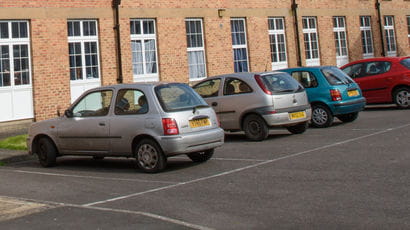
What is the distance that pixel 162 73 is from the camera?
20781 mm

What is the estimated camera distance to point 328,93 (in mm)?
13805

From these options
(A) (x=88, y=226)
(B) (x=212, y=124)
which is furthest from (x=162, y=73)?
(A) (x=88, y=226)

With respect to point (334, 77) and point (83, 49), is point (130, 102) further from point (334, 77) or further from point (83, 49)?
point (83, 49)

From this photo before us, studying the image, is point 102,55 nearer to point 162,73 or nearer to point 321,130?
point 162,73

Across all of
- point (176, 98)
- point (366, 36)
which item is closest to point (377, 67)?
point (176, 98)

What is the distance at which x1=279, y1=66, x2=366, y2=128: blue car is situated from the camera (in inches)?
543

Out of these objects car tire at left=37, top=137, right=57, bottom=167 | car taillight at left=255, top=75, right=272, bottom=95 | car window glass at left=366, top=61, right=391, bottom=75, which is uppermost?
car window glass at left=366, top=61, right=391, bottom=75

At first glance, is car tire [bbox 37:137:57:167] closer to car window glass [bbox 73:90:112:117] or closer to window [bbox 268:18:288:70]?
car window glass [bbox 73:90:112:117]

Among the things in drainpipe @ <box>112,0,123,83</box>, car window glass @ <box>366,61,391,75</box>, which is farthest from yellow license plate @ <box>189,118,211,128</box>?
drainpipe @ <box>112,0,123,83</box>

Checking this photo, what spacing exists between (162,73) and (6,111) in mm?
6112

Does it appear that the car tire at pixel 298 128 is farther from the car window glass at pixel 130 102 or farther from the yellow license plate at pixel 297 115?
the car window glass at pixel 130 102

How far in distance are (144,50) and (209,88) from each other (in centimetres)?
793

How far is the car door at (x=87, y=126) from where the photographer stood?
9.70m

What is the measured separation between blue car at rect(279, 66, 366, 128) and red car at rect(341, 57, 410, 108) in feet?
9.75
